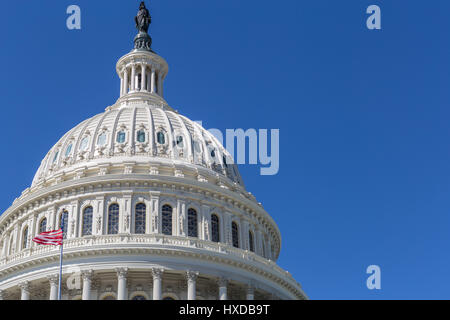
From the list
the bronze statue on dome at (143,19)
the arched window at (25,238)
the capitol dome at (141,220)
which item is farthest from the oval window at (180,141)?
the bronze statue on dome at (143,19)

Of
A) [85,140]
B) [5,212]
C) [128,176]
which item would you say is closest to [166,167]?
[128,176]

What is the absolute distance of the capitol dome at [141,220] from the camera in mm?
60938

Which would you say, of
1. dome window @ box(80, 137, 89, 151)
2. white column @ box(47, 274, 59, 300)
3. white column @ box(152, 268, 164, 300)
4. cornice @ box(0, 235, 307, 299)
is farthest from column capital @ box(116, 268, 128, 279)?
dome window @ box(80, 137, 89, 151)

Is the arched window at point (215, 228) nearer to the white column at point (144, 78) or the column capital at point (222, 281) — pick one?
the column capital at point (222, 281)

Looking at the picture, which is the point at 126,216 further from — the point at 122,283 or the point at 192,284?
the point at 192,284

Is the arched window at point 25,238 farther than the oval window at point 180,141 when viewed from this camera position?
No

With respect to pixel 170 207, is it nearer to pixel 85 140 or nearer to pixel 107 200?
pixel 107 200

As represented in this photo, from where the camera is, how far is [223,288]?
6150 centimetres

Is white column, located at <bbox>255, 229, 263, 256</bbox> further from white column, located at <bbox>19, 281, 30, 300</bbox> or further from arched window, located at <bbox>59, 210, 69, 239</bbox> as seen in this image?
white column, located at <bbox>19, 281, 30, 300</bbox>

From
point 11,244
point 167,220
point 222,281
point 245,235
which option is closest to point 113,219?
point 167,220

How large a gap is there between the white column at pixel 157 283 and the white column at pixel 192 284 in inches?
86.8

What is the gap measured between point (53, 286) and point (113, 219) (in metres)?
9.45
